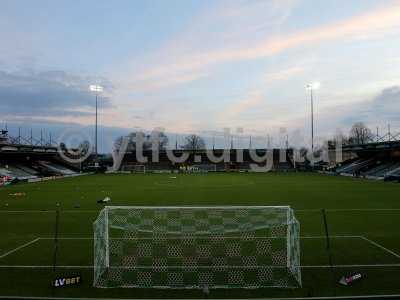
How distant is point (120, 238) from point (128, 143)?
120m

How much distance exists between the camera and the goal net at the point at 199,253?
9648mm

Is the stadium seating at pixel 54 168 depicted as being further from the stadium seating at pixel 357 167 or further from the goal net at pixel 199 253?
the goal net at pixel 199 253

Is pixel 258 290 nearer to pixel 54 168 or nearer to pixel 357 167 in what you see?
pixel 357 167

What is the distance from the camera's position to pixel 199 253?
12.2 m

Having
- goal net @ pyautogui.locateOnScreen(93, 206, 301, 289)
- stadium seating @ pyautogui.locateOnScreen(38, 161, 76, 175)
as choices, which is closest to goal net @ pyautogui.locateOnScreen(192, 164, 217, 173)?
stadium seating @ pyautogui.locateOnScreen(38, 161, 76, 175)

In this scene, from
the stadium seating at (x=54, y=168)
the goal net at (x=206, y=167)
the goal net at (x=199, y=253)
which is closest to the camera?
the goal net at (x=199, y=253)

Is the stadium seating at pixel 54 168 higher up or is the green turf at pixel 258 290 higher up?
the green turf at pixel 258 290

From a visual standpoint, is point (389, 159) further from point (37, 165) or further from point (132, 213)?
point (37, 165)

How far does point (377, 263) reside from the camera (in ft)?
36.3

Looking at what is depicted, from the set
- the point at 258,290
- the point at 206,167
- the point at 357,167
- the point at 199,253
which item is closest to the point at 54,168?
the point at 206,167

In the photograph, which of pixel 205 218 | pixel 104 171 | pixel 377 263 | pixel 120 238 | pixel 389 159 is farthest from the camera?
pixel 104 171

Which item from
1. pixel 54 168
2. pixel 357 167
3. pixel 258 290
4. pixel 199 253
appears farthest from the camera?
pixel 54 168

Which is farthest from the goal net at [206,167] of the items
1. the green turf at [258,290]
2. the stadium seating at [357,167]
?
the green turf at [258,290]

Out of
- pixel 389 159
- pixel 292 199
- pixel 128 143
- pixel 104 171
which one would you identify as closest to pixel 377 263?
pixel 292 199
